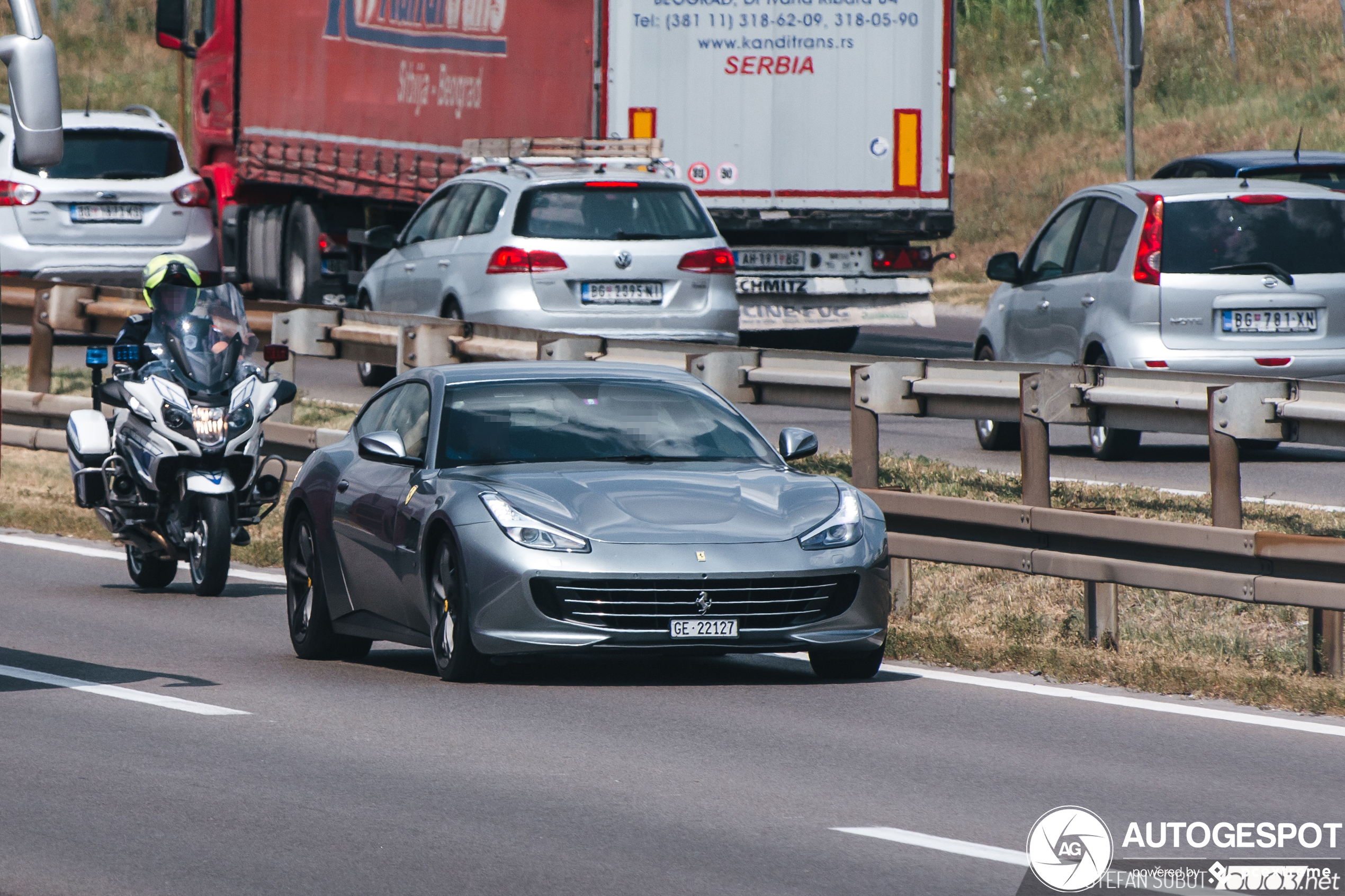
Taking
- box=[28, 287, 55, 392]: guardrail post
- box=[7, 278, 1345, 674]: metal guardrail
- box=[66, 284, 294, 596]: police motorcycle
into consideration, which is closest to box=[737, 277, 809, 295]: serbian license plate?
box=[28, 287, 55, 392]: guardrail post

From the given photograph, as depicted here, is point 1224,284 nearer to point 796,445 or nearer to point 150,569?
point 796,445

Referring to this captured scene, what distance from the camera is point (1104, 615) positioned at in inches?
435

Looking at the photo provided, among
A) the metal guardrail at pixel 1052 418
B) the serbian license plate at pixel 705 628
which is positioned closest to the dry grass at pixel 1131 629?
the metal guardrail at pixel 1052 418

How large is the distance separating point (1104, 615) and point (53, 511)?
825 centimetres

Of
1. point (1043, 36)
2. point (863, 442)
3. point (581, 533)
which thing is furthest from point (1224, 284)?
point (1043, 36)

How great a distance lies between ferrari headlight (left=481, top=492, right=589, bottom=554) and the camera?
955 cm

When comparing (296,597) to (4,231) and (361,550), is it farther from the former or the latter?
(4,231)

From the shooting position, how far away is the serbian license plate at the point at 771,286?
74.7 feet

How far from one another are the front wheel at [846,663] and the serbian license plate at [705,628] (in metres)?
0.55

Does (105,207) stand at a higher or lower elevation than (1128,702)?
higher

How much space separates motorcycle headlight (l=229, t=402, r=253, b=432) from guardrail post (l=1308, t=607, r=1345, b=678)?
544cm

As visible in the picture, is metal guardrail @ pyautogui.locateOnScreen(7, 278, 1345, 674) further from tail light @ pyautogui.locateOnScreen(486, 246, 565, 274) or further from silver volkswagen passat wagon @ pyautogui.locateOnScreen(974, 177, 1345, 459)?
tail light @ pyautogui.locateOnScreen(486, 246, 565, 274)

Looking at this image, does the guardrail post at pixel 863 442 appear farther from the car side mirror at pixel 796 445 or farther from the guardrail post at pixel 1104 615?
the car side mirror at pixel 796 445

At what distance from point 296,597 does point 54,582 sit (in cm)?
281
